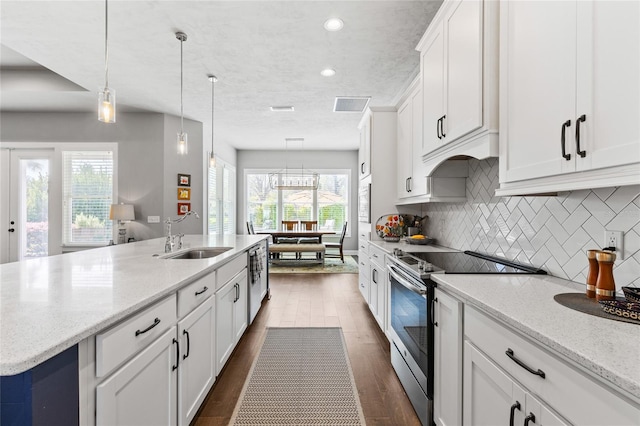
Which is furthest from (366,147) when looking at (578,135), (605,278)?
(605,278)

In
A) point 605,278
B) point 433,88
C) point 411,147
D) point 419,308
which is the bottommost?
point 419,308

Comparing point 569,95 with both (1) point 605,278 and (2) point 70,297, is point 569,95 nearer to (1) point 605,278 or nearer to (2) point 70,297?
(1) point 605,278

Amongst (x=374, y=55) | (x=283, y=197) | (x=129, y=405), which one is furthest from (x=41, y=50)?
(x=283, y=197)

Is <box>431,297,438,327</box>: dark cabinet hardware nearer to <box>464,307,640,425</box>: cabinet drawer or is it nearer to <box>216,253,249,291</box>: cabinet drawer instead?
<box>464,307,640,425</box>: cabinet drawer

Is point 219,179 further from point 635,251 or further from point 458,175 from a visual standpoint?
point 635,251

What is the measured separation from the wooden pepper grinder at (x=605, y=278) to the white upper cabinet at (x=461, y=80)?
26.3 inches

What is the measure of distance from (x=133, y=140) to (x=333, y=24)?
13.9ft

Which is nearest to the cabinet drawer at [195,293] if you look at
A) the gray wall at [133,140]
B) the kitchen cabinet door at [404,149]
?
the kitchen cabinet door at [404,149]

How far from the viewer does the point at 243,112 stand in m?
5.16

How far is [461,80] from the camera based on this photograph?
1.77 metres

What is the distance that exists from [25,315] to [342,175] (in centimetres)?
792

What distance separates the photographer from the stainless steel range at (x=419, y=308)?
1.65m

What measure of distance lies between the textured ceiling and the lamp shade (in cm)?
162

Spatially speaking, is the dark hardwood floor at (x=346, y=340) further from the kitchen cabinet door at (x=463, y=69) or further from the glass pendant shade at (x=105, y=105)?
the glass pendant shade at (x=105, y=105)
